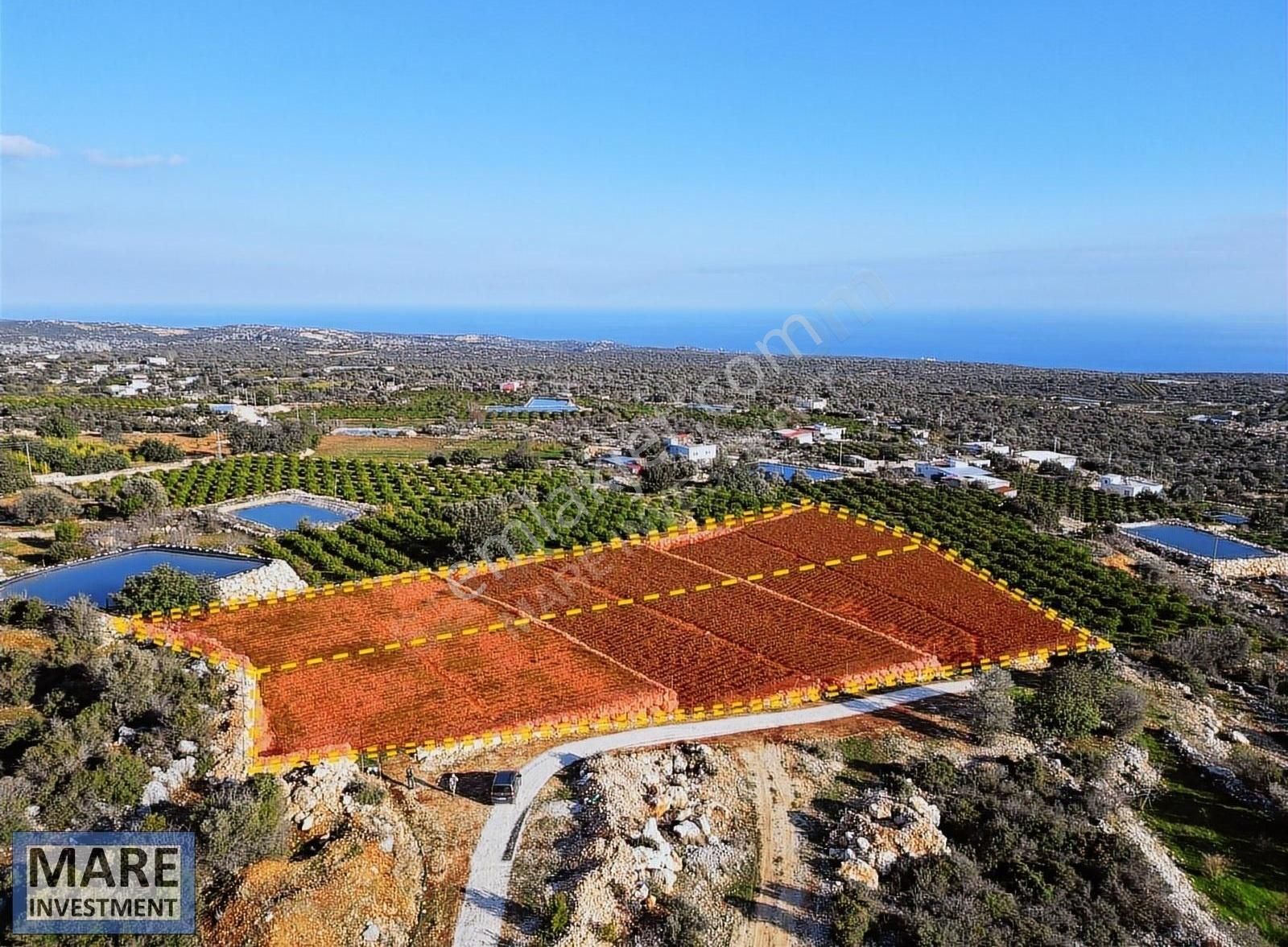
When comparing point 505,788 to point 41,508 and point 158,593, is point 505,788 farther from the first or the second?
point 41,508

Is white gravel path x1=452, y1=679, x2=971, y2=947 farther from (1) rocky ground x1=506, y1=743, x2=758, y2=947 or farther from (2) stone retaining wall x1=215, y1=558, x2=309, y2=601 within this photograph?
(2) stone retaining wall x1=215, y1=558, x2=309, y2=601

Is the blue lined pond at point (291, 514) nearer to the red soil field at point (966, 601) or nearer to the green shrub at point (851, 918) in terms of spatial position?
the red soil field at point (966, 601)

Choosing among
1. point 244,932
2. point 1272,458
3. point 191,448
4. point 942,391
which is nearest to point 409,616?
point 244,932

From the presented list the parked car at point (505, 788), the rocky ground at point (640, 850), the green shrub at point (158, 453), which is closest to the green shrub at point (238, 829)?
the parked car at point (505, 788)

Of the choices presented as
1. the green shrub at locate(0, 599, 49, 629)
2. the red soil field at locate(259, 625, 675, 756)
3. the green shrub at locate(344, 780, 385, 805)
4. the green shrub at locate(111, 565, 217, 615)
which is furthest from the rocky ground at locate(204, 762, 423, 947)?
the green shrub at locate(0, 599, 49, 629)

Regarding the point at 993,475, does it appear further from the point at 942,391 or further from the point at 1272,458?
the point at 942,391

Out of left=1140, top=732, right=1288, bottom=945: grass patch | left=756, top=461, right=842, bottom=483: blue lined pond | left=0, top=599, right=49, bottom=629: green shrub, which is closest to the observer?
left=1140, top=732, right=1288, bottom=945: grass patch

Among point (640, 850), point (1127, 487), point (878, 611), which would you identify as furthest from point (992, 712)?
point (1127, 487)
